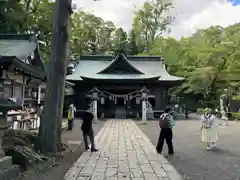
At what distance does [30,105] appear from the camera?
13.9m

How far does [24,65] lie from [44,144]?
365 cm

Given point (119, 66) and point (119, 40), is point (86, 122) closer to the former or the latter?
point (119, 66)

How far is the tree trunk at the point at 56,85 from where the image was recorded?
25.0 feet

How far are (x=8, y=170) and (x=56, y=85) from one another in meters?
3.18

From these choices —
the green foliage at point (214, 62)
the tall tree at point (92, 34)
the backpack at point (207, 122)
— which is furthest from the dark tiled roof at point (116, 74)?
the backpack at point (207, 122)

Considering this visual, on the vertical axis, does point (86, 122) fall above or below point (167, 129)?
above

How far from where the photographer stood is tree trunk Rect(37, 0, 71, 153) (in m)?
7.62

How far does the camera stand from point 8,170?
509cm

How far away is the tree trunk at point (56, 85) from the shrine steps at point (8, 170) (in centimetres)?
209

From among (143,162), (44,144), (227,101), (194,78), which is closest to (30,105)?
(44,144)

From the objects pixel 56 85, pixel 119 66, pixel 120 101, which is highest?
pixel 119 66

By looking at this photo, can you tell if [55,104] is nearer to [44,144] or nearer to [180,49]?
[44,144]

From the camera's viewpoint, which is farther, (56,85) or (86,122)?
(86,122)

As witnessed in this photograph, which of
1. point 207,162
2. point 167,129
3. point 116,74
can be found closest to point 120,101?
point 116,74
